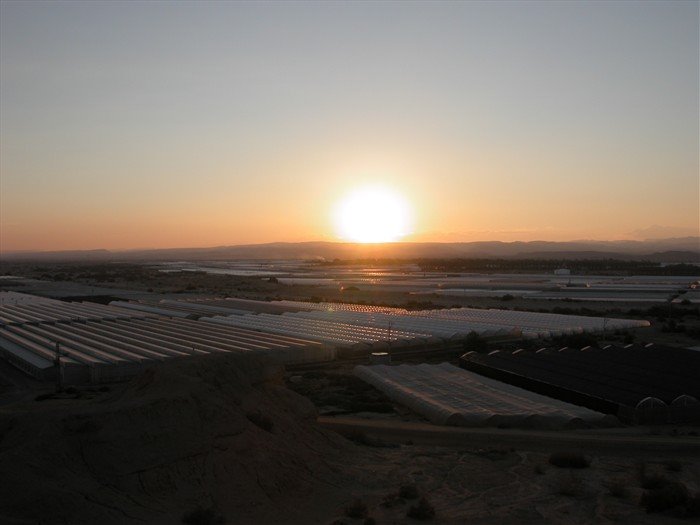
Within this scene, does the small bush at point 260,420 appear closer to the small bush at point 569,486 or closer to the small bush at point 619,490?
the small bush at point 569,486

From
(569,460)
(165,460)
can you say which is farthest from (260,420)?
(569,460)

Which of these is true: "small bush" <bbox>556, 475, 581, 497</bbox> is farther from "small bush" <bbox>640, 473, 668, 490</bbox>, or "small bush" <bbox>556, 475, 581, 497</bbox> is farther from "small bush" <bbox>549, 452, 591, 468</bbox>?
"small bush" <bbox>640, 473, 668, 490</bbox>

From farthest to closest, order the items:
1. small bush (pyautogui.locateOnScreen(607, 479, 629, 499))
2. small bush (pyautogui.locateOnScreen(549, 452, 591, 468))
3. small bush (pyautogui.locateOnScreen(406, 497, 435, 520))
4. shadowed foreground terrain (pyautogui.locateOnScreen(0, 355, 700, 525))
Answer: small bush (pyautogui.locateOnScreen(549, 452, 591, 468)) < small bush (pyautogui.locateOnScreen(607, 479, 629, 499)) < small bush (pyautogui.locateOnScreen(406, 497, 435, 520)) < shadowed foreground terrain (pyautogui.locateOnScreen(0, 355, 700, 525))

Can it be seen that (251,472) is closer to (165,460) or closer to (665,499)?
(165,460)

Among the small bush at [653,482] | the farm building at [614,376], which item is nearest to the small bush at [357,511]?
the small bush at [653,482]

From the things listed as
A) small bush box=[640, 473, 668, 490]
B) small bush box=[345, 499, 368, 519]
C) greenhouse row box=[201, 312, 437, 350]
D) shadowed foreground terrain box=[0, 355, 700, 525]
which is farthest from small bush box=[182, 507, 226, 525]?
greenhouse row box=[201, 312, 437, 350]

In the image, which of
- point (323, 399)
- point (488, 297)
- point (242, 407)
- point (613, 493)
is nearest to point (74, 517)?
point (242, 407)
